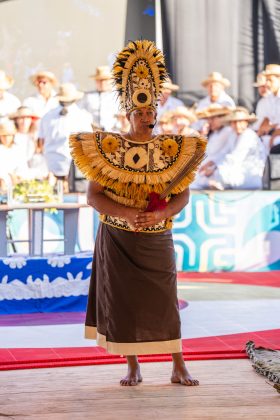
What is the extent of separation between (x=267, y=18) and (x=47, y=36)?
2.44 meters

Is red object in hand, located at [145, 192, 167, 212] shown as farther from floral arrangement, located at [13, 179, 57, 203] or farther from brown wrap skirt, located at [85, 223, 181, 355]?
floral arrangement, located at [13, 179, 57, 203]

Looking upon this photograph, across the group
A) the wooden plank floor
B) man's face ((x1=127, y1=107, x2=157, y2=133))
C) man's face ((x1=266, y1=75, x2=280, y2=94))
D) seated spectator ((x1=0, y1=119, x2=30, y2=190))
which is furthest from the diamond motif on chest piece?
man's face ((x1=266, y1=75, x2=280, y2=94))

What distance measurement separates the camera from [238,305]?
274 inches

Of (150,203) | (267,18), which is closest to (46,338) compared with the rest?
(150,203)

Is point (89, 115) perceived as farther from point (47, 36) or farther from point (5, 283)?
point (5, 283)

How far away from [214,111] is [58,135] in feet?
5.65

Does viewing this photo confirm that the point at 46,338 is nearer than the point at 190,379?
No

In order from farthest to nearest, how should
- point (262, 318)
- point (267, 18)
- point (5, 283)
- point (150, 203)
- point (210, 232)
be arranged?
point (267, 18) < point (210, 232) < point (5, 283) < point (262, 318) < point (150, 203)

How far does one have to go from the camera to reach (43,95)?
983cm

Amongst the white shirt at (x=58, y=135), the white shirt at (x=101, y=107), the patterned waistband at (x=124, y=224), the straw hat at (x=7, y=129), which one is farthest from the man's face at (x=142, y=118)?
the white shirt at (x=101, y=107)

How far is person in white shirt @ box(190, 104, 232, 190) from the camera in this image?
991 centimetres

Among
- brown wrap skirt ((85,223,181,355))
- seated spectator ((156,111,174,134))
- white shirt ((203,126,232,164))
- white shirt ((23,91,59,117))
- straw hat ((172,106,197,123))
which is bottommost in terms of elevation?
brown wrap skirt ((85,223,181,355))

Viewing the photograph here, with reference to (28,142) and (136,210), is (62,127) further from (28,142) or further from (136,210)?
(136,210)

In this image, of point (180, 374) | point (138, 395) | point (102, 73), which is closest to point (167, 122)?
point (102, 73)
